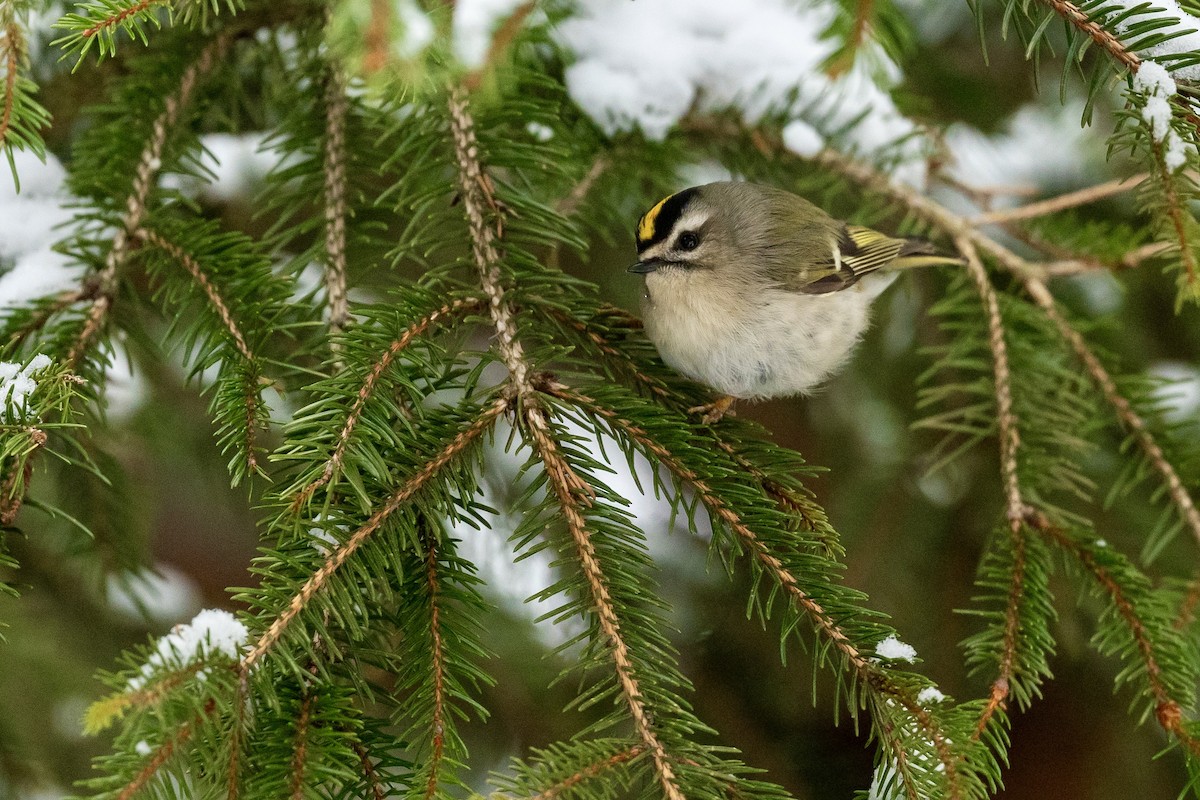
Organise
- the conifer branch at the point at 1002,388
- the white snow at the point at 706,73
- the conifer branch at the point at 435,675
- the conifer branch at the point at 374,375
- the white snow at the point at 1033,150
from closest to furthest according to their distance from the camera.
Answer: the conifer branch at the point at 435,675 → the conifer branch at the point at 374,375 → the conifer branch at the point at 1002,388 → the white snow at the point at 706,73 → the white snow at the point at 1033,150

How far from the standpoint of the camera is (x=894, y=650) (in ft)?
3.93

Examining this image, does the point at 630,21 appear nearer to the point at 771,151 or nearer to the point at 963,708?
the point at 771,151

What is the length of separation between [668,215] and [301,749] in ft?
4.19

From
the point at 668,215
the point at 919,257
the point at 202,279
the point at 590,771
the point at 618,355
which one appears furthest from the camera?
the point at 919,257

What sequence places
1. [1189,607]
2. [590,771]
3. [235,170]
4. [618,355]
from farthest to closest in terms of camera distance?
[235,170]
[618,355]
[1189,607]
[590,771]

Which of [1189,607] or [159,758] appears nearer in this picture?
[159,758]

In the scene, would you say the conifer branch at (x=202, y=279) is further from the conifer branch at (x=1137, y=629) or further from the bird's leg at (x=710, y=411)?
the conifer branch at (x=1137, y=629)

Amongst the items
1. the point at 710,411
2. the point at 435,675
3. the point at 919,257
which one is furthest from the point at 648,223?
the point at 435,675

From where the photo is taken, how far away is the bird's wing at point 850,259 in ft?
7.32

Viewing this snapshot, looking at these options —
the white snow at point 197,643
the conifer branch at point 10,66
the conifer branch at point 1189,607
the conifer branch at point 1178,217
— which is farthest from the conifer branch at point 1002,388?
the conifer branch at point 10,66

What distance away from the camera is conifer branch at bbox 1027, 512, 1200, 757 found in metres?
1.23

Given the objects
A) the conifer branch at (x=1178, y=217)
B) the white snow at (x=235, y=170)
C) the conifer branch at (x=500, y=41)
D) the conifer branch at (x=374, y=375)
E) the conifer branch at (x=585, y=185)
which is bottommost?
the conifer branch at (x=1178, y=217)

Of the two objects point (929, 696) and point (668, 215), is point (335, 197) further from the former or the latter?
point (929, 696)

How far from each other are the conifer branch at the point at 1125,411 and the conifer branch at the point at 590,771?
1157mm
